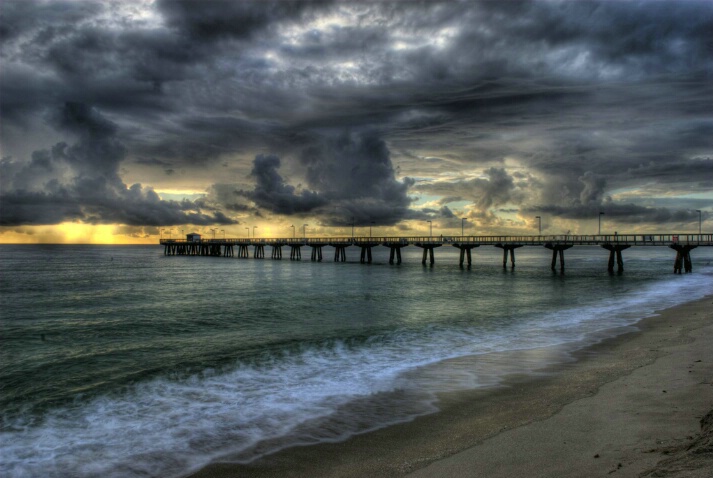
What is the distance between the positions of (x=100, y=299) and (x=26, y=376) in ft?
72.4

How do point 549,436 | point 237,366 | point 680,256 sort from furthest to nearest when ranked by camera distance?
point 680,256
point 237,366
point 549,436

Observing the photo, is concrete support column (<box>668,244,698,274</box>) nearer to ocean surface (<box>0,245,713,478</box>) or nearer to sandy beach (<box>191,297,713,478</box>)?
ocean surface (<box>0,245,713,478</box>)

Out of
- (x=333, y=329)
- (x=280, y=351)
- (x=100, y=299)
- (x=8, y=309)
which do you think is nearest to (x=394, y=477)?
(x=280, y=351)

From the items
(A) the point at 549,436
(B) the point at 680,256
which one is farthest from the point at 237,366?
(B) the point at 680,256

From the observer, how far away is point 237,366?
46.2 feet

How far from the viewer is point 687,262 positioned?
58.4 m

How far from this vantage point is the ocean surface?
8.22 m

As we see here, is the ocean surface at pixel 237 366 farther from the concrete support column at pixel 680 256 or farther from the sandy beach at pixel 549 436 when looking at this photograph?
the concrete support column at pixel 680 256

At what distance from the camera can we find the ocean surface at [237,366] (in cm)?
822

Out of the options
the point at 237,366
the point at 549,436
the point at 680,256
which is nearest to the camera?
the point at 549,436

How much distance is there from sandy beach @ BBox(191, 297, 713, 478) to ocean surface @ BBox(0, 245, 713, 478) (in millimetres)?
707

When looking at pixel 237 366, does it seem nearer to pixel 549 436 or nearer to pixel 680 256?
pixel 549 436

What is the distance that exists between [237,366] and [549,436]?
31.6ft

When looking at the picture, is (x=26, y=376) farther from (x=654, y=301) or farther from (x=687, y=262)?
(x=687, y=262)
